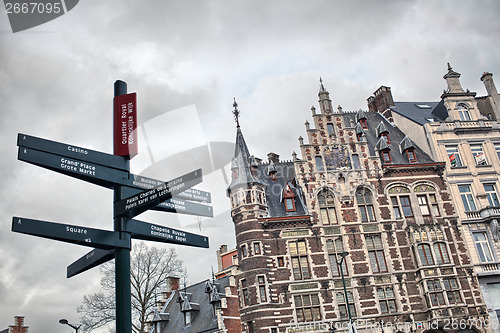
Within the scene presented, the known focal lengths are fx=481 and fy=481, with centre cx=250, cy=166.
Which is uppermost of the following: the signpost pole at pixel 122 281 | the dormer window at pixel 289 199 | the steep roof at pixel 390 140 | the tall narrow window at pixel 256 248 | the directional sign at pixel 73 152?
the steep roof at pixel 390 140

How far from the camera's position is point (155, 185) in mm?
10656

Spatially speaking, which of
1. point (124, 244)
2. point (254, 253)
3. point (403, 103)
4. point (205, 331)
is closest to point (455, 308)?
point (254, 253)

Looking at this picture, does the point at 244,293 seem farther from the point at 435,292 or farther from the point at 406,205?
the point at 406,205

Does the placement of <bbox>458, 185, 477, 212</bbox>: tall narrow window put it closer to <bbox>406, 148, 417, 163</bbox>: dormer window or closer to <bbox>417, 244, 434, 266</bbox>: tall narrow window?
<bbox>406, 148, 417, 163</bbox>: dormer window

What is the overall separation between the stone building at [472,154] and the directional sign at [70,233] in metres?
29.0

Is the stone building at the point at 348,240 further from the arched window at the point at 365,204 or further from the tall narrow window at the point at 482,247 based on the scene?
the tall narrow window at the point at 482,247

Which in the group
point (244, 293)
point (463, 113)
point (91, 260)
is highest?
point (463, 113)

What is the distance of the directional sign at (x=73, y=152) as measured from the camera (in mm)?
9281

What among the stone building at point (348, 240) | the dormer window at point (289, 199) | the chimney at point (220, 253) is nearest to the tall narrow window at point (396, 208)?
the stone building at point (348, 240)

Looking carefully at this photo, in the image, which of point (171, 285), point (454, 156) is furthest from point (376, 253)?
point (171, 285)

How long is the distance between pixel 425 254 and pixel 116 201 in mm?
26628

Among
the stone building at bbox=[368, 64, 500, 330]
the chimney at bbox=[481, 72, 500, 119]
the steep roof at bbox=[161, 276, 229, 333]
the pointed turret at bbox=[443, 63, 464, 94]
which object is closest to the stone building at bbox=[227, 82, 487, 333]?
the stone building at bbox=[368, 64, 500, 330]

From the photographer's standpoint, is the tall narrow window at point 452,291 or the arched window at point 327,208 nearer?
the tall narrow window at point 452,291

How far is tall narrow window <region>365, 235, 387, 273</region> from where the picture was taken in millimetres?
31781
